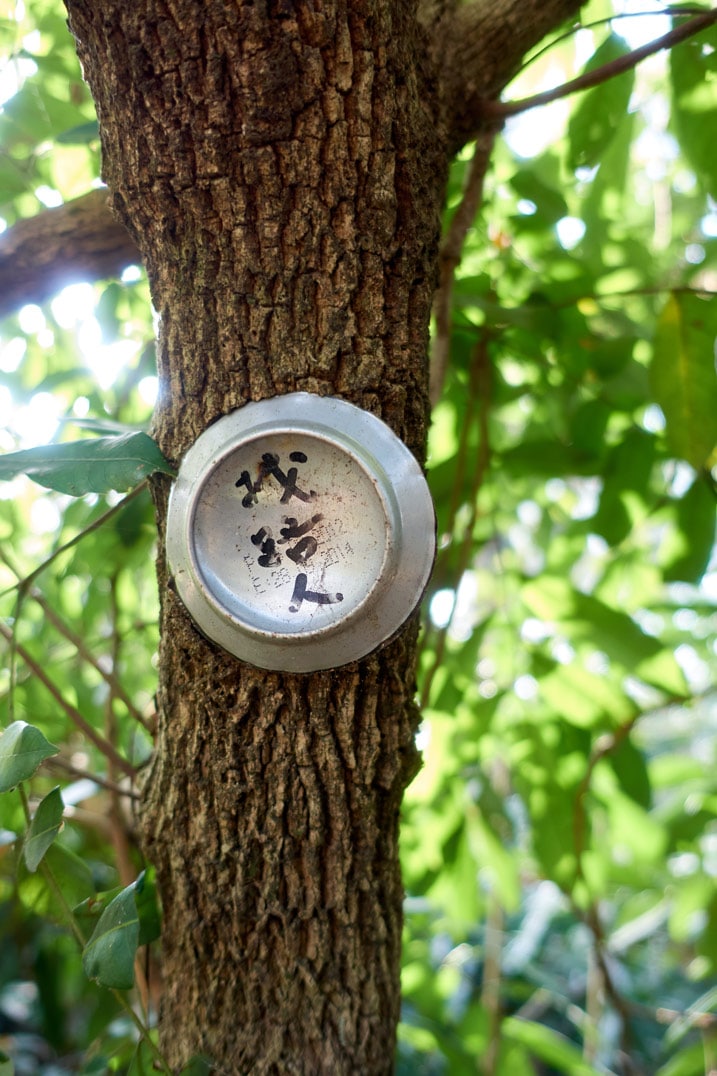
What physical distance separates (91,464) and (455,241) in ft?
1.53

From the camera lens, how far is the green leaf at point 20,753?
1.68 ft

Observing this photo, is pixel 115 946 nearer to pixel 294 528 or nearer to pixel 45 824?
pixel 45 824

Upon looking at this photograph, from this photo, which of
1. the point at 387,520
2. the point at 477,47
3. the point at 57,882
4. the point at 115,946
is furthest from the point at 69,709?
the point at 477,47

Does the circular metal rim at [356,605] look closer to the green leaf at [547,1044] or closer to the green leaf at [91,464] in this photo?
the green leaf at [91,464]

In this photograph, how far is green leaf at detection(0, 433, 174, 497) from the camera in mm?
534

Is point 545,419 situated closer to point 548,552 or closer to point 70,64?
point 548,552

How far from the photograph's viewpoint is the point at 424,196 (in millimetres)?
577

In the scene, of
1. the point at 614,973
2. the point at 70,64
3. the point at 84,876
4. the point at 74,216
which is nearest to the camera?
the point at 84,876

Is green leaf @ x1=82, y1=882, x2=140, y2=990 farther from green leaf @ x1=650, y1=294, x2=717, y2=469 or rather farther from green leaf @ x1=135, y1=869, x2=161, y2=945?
green leaf @ x1=650, y1=294, x2=717, y2=469

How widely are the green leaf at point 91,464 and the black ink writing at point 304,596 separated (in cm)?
11

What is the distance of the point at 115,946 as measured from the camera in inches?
20.6

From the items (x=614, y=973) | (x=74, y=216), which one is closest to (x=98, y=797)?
(x=74, y=216)

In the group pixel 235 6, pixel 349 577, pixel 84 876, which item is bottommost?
pixel 84 876

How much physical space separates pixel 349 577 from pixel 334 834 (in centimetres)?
18
